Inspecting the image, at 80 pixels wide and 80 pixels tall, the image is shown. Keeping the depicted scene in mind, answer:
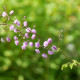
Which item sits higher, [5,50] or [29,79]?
[5,50]

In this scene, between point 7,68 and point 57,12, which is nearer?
point 7,68

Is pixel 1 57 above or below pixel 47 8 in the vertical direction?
below

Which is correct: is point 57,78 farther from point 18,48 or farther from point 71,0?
point 71,0

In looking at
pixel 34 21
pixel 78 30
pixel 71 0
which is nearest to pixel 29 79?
pixel 34 21

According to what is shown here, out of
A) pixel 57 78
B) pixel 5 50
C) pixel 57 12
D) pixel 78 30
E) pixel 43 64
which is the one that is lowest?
pixel 57 78

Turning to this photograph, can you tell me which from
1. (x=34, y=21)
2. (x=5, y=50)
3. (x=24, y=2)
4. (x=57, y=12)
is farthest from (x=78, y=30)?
(x=5, y=50)

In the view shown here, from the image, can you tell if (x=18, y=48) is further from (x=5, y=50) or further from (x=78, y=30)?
(x=78, y=30)
